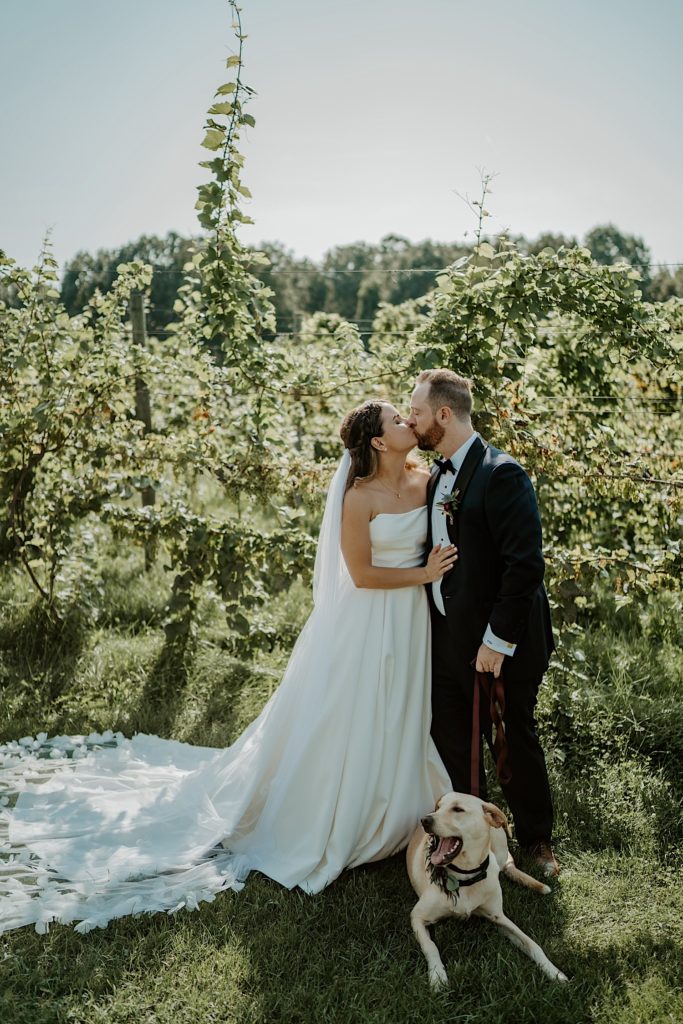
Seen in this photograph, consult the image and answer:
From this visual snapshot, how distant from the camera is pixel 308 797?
12.1ft

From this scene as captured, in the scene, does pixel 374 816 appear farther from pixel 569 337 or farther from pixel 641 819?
pixel 569 337

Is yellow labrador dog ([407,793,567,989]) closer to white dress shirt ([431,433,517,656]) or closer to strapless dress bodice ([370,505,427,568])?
white dress shirt ([431,433,517,656])

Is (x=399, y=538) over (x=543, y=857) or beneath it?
over

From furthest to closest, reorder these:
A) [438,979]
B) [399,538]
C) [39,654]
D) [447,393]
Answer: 1. [39,654]
2. [399,538]
3. [447,393]
4. [438,979]

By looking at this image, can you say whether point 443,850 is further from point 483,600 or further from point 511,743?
point 483,600

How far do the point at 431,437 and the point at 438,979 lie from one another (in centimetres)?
206

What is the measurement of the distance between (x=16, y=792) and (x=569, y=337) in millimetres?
4679

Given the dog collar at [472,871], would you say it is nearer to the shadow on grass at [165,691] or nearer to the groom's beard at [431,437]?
the groom's beard at [431,437]

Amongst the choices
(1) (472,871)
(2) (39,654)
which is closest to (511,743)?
(1) (472,871)

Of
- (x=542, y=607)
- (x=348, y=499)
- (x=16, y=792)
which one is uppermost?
(x=348, y=499)

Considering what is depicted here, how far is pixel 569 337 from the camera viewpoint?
6.09m

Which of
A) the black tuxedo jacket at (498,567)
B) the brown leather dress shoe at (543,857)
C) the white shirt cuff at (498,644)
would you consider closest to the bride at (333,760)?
the black tuxedo jacket at (498,567)

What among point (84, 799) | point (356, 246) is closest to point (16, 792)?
point (84, 799)

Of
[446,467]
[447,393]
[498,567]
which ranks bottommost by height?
[498,567]
